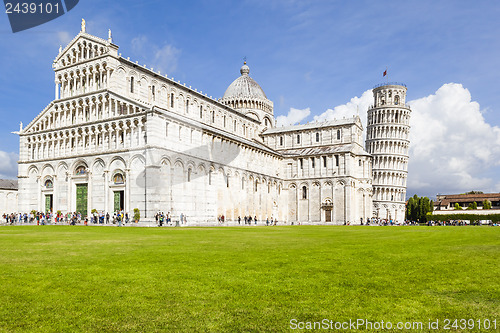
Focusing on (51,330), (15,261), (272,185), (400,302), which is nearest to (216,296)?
(51,330)

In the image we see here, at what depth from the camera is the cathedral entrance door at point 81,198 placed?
51781 mm

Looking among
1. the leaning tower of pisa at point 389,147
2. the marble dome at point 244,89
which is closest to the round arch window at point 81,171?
the marble dome at point 244,89

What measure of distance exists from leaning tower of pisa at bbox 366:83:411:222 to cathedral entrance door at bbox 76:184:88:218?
7371cm

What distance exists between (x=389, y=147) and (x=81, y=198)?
79.2 meters

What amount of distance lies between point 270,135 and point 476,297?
76.8 m

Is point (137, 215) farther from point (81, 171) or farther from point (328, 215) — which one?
point (328, 215)

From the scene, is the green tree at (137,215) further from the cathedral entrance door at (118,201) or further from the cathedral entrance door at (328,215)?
the cathedral entrance door at (328,215)

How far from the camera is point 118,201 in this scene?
48.9 m

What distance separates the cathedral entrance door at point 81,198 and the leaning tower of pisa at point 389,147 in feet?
242

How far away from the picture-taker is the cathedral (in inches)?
1871

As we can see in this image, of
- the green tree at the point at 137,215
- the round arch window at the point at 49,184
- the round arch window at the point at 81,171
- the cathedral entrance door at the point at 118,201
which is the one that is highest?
the round arch window at the point at 81,171

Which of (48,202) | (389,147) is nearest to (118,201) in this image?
(48,202)

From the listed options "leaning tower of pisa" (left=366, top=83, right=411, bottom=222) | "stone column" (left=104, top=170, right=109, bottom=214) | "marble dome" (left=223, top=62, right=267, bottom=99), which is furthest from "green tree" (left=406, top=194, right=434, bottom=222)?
"stone column" (left=104, top=170, right=109, bottom=214)

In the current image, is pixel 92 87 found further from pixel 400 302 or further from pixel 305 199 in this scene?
pixel 400 302
